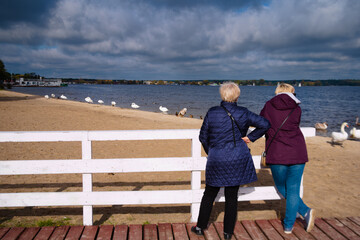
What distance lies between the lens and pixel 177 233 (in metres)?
3.84

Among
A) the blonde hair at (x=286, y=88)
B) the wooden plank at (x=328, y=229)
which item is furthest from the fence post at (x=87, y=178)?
the wooden plank at (x=328, y=229)

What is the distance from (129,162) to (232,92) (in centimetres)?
178

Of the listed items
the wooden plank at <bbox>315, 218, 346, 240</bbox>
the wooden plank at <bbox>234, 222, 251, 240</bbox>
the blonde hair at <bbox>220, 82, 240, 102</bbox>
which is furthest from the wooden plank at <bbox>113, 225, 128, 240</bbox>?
the wooden plank at <bbox>315, 218, 346, 240</bbox>

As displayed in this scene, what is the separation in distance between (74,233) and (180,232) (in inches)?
58.0

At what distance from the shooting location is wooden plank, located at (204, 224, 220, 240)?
12.3 ft

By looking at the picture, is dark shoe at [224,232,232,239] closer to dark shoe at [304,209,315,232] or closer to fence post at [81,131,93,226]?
dark shoe at [304,209,315,232]

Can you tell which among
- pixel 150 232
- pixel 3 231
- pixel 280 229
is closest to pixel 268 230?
pixel 280 229

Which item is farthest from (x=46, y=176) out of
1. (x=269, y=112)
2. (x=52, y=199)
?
(x=269, y=112)

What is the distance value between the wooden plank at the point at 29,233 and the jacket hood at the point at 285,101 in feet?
12.2

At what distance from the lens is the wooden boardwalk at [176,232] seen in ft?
12.3

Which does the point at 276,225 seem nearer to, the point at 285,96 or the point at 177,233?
the point at 177,233

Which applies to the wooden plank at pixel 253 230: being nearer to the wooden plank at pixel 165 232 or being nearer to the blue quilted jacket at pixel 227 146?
the blue quilted jacket at pixel 227 146

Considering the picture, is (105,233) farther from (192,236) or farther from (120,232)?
(192,236)

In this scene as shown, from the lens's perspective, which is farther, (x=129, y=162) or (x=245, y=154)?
(x=129, y=162)
